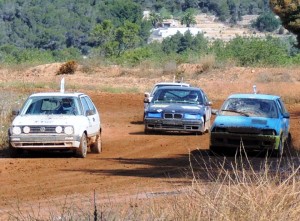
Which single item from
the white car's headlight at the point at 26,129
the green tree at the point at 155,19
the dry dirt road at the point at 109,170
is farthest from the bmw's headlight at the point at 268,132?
the green tree at the point at 155,19

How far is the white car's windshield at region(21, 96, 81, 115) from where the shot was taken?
71.1 feet

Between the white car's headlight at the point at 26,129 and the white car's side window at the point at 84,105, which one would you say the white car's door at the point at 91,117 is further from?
the white car's headlight at the point at 26,129

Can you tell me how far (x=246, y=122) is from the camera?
2153 centimetres

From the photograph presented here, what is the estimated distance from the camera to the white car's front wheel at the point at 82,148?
20953 millimetres

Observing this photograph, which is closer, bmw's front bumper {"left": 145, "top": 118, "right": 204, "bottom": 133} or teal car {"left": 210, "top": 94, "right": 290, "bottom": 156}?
teal car {"left": 210, "top": 94, "right": 290, "bottom": 156}

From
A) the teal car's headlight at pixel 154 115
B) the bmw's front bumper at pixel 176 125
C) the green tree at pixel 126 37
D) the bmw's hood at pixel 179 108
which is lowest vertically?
the green tree at pixel 126 37

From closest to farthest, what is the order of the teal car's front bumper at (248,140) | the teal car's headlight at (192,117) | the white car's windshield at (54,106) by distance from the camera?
1. the teal car's front bumper at (248,140)
2. the white car's windshield at (54,106)
3. the teal car's headlight at (192,117)

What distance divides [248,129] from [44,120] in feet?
15.3

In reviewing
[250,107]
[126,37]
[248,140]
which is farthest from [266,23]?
[248,140]

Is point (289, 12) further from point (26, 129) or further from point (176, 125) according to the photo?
point (26, 129)

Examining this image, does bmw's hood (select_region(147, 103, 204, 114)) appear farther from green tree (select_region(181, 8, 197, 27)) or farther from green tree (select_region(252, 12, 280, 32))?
green tree (select_region(252, 12, 280, 32))

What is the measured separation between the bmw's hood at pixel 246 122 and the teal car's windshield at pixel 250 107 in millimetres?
264

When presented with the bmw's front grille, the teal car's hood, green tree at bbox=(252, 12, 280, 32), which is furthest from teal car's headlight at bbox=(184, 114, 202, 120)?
green tree at bbox=(252, 12, 280, 32)

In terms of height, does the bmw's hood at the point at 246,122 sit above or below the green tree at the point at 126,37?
above
